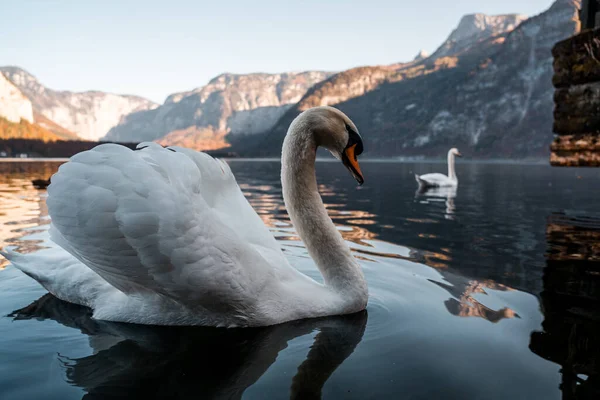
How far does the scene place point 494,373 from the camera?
3.16m

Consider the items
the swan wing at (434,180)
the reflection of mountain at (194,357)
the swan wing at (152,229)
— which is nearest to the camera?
the reflection of mountain at (194,357)

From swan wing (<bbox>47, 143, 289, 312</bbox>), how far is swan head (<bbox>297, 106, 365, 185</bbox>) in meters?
1.14

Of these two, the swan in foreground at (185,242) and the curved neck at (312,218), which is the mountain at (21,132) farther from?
the curved neck at (312,218)

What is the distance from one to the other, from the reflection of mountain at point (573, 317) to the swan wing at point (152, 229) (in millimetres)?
2220

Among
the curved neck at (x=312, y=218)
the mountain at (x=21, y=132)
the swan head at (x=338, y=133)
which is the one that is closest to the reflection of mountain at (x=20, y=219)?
the curved neck at (x=312, y=218)

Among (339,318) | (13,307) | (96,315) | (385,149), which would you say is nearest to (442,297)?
(339,318)

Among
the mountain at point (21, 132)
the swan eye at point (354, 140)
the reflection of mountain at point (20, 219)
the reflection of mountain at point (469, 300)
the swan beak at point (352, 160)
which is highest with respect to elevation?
the mountain at point (21, 132)

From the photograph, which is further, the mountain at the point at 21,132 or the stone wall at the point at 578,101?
the mountain at the point at 21,132

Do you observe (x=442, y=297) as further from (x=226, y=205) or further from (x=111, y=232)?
(x=111, y=232)

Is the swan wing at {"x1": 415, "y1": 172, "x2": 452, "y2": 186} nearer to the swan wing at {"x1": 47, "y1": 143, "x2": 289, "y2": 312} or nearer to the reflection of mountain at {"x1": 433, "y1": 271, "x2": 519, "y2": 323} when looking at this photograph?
the reflection of mountain at {"x1": 433, "y1": 271, "x2": 519, "y2": 323}

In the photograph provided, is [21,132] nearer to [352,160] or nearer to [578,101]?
[352,160]

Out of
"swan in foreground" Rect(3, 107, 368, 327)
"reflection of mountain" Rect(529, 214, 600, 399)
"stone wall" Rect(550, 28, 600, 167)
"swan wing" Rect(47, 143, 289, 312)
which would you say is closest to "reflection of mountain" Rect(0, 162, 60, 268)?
"swan in foreground" Rect(3, 107, 368, 327)

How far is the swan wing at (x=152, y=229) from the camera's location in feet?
10.0

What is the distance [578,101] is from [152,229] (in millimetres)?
4267
